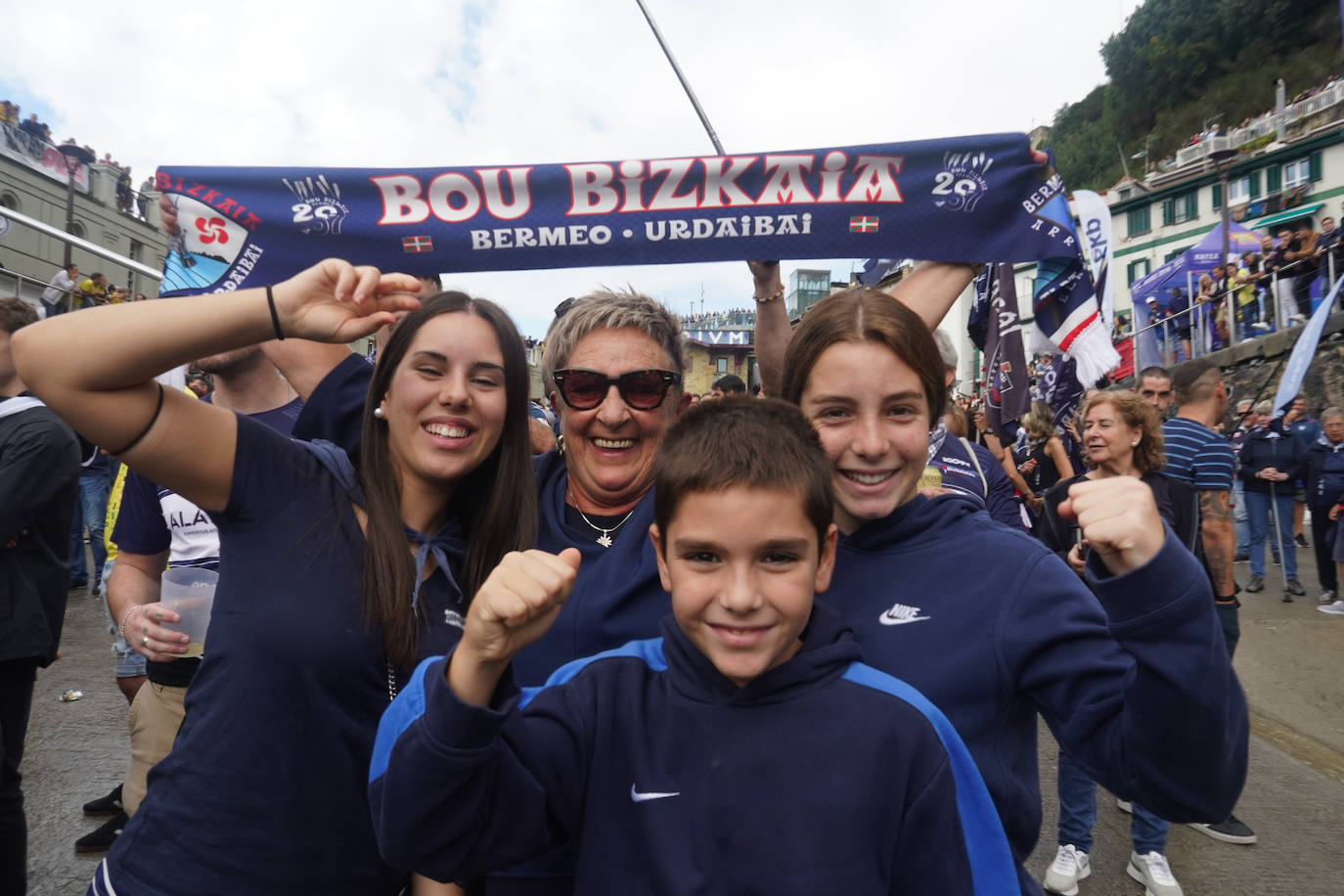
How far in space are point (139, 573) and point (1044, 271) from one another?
3.83 meters

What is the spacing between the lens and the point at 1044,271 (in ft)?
11.1

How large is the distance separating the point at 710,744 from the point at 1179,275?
2606cm

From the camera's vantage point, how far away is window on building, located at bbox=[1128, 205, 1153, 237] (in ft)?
136

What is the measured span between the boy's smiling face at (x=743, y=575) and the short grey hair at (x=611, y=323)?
0.87m

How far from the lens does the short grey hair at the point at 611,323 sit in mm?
2186

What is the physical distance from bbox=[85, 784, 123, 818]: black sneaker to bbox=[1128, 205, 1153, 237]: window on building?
1909 inches

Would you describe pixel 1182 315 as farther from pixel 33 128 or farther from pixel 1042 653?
pixel 33 128

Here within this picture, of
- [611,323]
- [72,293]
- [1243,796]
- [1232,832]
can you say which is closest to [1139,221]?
[1243,796]

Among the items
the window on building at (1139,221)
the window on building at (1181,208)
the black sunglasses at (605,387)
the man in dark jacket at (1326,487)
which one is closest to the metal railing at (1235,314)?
the man in dark jacket at (1326,487)

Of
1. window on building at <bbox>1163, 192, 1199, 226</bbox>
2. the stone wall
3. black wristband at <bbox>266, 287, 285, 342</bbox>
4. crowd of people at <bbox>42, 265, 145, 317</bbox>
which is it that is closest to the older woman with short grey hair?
black wristband at <bbox>266, 287, 285, 342</bbox>

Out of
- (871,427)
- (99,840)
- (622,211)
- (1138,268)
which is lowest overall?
(99,840)

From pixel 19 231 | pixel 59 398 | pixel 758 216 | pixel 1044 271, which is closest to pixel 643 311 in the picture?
pixel 758 216

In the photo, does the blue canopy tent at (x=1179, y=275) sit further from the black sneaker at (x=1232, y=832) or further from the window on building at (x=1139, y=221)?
the window on building at (x=1139, y=221)

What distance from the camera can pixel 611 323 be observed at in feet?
7.13
